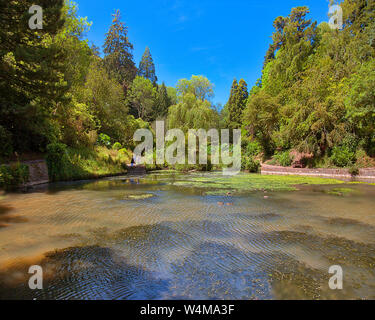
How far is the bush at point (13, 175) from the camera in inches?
334

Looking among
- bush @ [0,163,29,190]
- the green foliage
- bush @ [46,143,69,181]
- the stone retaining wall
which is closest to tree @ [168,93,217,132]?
the green foliage

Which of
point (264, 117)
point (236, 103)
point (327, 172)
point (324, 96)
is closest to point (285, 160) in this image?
point (327, 172)

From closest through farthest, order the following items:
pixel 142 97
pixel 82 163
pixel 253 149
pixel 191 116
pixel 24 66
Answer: pixel 24 66
pixel 82 163
pixel 191 116
pixel 253 149
pixel 142 97

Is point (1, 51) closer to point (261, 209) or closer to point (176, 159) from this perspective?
point (261, 209)

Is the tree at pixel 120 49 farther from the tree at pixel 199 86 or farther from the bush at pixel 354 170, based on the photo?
the bush at pixel 354 170

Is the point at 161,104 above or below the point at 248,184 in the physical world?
above

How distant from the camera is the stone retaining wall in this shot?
12938 mm

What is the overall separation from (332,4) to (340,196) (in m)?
28.0

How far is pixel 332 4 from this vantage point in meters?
25.2

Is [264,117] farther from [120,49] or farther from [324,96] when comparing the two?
[120,49]

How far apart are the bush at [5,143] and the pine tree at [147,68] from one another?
4112cm

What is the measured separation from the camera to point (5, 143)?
941 cm

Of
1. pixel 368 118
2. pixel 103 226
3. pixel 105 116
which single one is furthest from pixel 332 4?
pixel 103 226

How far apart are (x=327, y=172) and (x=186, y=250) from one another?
583 inches
